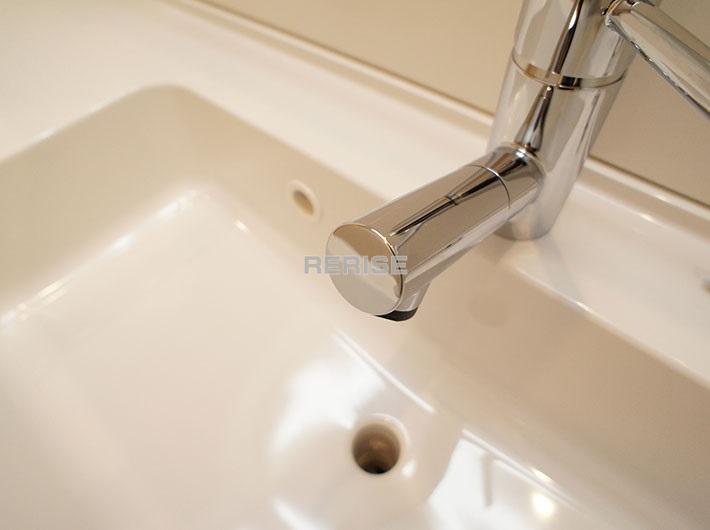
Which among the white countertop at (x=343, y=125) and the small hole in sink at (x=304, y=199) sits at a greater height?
the white countertop at (x=343, y=125)

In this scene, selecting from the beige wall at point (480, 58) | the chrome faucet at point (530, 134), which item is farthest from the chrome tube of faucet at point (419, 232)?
the beige wall at point (480, 58)

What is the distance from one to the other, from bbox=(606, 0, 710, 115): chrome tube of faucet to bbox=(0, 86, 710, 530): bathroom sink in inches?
6.9

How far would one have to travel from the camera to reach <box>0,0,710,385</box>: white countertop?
1.08 ft

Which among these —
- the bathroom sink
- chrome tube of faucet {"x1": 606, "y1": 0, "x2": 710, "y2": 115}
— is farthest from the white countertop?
chrome tube of faucet {"x1": 606, "y1": 0, "x2": 710, "y2": 115}

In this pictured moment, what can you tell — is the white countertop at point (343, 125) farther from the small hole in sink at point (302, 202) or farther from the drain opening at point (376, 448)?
the drain opening at point (376, 448)

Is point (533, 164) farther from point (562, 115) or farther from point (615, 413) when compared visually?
point (615, 413)

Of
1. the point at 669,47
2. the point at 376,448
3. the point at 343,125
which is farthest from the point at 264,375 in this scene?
the point at 669,47

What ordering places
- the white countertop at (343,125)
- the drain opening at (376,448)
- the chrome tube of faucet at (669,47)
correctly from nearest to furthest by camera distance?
the chrome tube of faucet at (669,47) < the white countertop at (343,125) < the drain opening at (376,448)

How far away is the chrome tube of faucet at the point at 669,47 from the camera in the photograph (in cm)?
18

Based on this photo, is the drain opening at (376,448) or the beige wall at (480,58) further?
the drain opening at (376,448)

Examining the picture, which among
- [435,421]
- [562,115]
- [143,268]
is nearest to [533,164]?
[562,115]

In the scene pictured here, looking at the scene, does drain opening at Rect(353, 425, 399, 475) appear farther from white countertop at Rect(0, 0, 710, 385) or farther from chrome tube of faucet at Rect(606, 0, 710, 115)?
chrome tube of faucet at Rect(606, 0, 710, 115)

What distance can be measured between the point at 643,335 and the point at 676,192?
139 millimetres

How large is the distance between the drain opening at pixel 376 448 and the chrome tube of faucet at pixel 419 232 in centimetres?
22
